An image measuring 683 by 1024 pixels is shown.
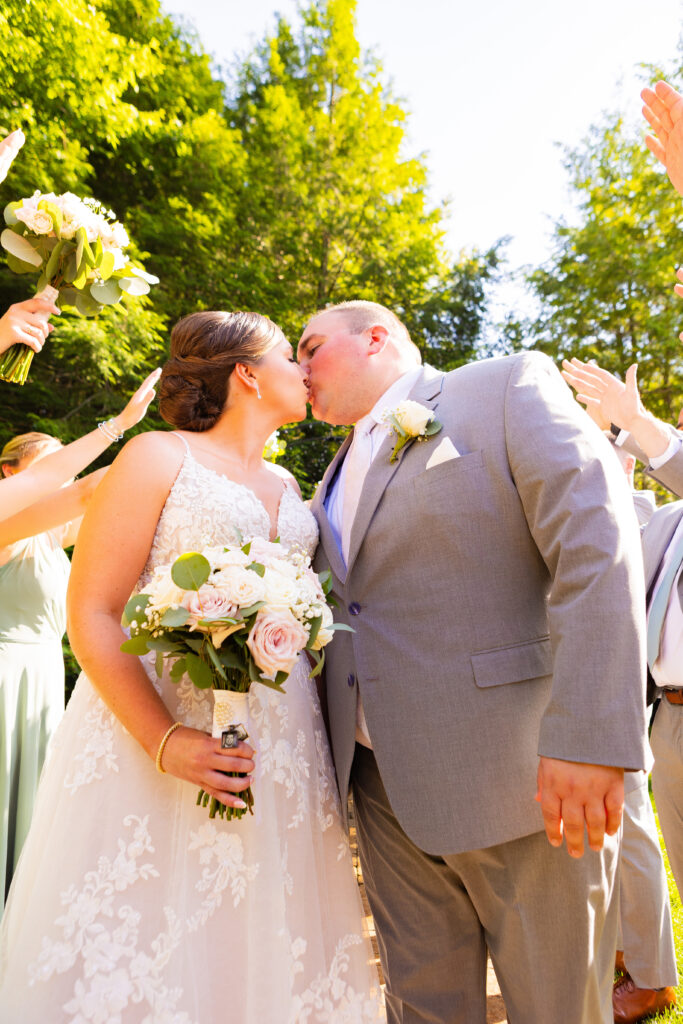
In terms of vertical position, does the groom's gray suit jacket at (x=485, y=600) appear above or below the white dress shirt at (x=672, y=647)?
above

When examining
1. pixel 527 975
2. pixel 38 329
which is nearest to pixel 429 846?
pixel 527 975

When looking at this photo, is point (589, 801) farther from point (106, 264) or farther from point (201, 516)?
point (106, 264)

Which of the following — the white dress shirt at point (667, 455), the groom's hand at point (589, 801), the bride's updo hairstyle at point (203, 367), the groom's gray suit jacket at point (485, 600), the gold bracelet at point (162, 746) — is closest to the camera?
the groom's hand at point (589, 801)

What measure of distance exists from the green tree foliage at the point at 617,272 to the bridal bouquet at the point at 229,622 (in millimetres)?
15467

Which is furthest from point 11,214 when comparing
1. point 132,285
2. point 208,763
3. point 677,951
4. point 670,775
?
point 677,951

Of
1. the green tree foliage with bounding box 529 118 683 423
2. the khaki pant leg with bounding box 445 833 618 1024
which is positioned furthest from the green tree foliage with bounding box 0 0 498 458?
the khaki pant leg with bounding box 445 833 618 1024

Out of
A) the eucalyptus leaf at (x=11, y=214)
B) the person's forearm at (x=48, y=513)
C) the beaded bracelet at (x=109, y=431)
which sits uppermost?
the eucalyptus leaf at (x=11, y=214)

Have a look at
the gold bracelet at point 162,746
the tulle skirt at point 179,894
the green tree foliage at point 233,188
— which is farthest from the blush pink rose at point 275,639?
the green tree foliage at point 233,188

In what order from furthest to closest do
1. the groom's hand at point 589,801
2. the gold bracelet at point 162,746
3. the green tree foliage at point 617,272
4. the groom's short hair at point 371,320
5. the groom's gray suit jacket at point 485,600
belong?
the green tree foliage at point 617,272
the groom's short hair at point 371,320
the gold bracelet at point 162,746
the groom's gray suit jacket at point 485,600
the groom's hand at point 589,801

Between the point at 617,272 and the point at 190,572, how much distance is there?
16300mm

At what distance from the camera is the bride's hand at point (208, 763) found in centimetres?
199

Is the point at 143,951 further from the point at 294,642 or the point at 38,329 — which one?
the point at 38,329

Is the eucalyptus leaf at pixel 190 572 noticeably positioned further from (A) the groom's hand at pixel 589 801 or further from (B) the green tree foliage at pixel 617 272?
(B) the green tree foliage at pixel 617 272

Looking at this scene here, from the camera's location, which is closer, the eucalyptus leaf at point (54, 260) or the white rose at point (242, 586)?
the white rose at point (242, 586)
